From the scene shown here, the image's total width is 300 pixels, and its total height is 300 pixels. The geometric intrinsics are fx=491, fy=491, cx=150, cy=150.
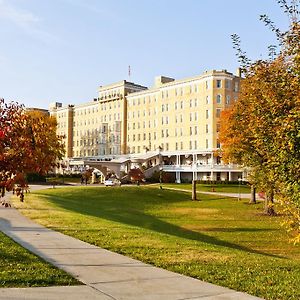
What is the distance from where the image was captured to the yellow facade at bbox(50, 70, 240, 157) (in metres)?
96.6

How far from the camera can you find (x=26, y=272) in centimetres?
946

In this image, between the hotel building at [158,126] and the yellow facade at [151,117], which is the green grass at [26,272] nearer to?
the hotel building at [158,126]

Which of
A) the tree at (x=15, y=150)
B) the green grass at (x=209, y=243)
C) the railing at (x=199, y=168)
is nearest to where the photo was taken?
the green grass at (x=209, y=243)

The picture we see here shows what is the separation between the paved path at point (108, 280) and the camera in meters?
7.87

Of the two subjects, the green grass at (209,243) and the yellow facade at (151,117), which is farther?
the yellow facade at (151,117)

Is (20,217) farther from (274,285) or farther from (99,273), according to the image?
(274,285)

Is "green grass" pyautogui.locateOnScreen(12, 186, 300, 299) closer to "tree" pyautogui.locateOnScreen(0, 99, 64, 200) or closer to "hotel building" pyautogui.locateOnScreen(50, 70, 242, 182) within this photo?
"tree" pyautogui.locateOnScreen(0, 99, 64, 200)

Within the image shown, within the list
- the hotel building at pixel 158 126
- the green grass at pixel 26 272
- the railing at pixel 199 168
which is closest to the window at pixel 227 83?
the hotel building at pixel 158 126

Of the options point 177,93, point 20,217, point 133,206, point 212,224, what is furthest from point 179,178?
point 20,217

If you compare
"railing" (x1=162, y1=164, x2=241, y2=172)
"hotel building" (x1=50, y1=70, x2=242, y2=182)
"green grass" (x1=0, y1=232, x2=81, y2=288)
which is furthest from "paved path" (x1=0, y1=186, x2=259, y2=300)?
"railing" (x1=162, y1=164, x2=241, y2=172)

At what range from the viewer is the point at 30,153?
12.1 meters

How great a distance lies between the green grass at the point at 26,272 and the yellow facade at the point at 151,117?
84953mm

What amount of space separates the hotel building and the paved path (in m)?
65.1

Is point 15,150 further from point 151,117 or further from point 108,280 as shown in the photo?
point 151,117
